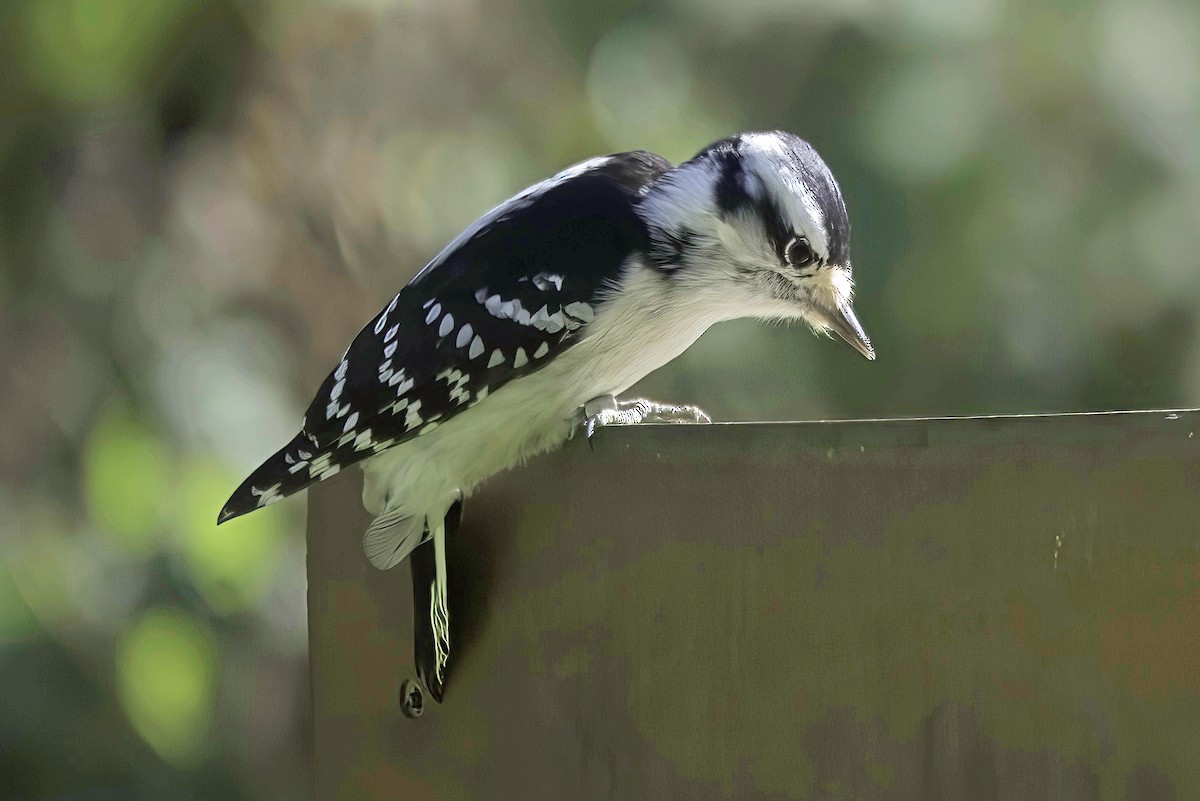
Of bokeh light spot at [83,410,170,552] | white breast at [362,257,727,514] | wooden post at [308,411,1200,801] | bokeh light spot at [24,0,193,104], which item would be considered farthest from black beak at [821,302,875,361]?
bokeh light spot at [24,0,193,104]

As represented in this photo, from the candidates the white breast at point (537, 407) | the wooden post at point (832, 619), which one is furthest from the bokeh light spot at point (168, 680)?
the wooden post at point (832, 619)

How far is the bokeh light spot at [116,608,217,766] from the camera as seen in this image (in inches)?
174

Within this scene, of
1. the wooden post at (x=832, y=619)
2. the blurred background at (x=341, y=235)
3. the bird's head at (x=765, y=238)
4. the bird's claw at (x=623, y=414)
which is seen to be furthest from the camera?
the blurred background at (x=341, y=235)

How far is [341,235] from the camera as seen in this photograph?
5156mm

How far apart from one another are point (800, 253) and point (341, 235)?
10.7ft

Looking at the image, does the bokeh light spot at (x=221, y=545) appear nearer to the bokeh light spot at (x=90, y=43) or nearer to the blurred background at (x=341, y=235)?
the blurred background at (x=341, y=235)

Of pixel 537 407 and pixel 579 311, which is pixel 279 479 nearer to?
pixel 537 407

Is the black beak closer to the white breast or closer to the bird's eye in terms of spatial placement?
the bird's eye

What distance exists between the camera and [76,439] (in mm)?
4668

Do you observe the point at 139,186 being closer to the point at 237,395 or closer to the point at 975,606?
the point at 237,395

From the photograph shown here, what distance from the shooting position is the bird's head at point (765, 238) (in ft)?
7.25

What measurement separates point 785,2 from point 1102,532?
507cm

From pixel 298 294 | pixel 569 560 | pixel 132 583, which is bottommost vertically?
pixel 132 583

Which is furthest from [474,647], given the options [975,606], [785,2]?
[785,2]
